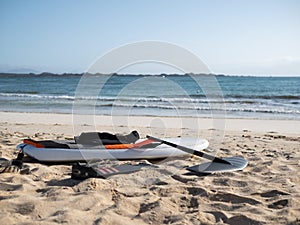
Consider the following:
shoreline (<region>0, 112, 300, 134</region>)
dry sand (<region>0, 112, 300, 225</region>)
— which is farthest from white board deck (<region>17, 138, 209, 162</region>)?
shoreline (<region>0, 112, 300, 134</region>)

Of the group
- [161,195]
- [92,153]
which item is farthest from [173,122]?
[161,195]

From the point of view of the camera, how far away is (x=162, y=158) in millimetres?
5645

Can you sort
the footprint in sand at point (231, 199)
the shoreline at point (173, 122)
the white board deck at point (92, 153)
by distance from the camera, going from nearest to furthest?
the footprint in sand at point (231, 199)
the white board deck at point (92, 153)
the shoreline at point (173, 122)

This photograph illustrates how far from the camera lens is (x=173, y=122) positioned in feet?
36.4

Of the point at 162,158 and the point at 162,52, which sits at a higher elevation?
the point at 162,52

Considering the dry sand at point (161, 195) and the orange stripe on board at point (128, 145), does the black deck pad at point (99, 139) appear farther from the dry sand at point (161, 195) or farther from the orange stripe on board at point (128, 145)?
the dry sand at point (161, 195)

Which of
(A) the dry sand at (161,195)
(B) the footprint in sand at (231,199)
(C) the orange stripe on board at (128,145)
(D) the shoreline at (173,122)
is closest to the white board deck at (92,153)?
(C) the orange stripe on board at (128,145)

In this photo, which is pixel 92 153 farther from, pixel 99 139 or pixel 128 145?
pixel 128 145

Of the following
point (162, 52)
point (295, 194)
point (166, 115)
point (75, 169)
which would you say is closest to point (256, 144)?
point (162, 52)

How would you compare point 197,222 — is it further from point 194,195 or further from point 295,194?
point 295,194

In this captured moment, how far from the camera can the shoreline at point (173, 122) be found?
9.99 m

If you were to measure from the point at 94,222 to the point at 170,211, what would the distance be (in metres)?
0.73

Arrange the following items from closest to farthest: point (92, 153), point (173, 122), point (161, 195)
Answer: point (161, 195)
point (92, 153)
point (173, 122)

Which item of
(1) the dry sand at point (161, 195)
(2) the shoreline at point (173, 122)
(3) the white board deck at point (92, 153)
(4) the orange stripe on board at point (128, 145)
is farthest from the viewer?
(2) the shoreline at point (173, 122)
